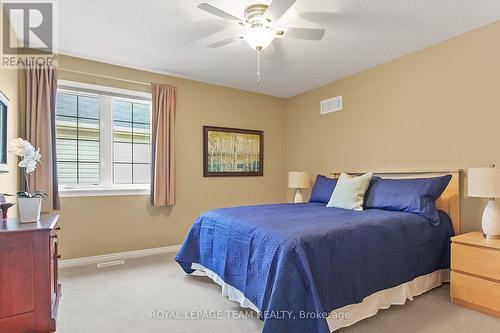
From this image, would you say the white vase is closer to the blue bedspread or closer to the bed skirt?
the blue bedspread

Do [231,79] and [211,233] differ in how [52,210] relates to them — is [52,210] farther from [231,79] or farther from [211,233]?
[231,79]

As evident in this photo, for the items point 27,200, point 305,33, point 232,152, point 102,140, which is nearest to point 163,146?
point 102,140

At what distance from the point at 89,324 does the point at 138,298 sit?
0.48 m

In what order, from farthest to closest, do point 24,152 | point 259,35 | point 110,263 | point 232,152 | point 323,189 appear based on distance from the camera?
point 232,152, point 323,189, point 110,263, point 259,35, point 24,152

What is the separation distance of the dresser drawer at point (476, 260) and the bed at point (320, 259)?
21 centimetres

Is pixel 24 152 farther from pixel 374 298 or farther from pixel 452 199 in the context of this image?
pixel 452 199

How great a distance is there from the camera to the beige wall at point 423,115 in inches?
→ 110

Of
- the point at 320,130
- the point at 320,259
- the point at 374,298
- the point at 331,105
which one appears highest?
the point at 331,105

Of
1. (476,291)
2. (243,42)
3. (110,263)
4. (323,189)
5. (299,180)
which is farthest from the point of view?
(299,180)

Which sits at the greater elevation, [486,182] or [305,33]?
[305,33]

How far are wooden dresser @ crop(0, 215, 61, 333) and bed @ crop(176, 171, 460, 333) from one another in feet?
4.14

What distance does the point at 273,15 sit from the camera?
213 cm

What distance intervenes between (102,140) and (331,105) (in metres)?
3.30

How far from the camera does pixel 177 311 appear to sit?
7.57 feet
